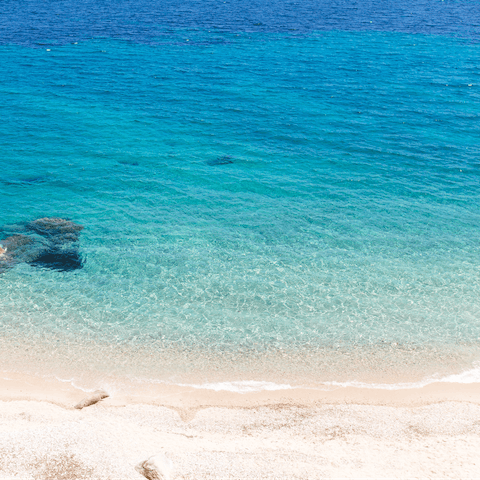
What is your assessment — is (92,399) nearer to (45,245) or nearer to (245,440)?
(245,440)

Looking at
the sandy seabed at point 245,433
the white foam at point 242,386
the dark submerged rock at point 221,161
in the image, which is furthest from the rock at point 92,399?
the dark submerged rock at point 221,161

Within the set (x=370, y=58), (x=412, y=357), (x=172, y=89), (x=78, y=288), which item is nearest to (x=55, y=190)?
(x=78, y=288)

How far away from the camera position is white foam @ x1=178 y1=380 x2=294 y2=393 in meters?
18.7

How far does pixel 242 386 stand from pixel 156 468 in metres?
5.28

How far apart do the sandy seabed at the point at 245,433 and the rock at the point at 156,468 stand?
0.22 metres

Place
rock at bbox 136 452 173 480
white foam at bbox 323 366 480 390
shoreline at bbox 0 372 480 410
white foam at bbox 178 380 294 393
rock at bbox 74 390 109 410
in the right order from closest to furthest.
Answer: rock at bbox 136 452 173 480 → rock at bbox 74 390 109 410 → shoreline at bbox 0 372 480 410 → white foam at bbox 178 380 294 393 → white foam at bbox 323 366 480 390

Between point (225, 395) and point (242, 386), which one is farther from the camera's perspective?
point (242, 386)

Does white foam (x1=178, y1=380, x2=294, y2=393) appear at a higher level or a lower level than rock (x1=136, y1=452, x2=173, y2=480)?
lower

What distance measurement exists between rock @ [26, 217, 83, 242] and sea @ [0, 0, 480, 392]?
0.14m

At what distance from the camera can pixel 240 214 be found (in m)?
30.2

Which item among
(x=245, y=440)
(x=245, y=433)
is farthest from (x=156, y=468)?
(x=245, y=433)

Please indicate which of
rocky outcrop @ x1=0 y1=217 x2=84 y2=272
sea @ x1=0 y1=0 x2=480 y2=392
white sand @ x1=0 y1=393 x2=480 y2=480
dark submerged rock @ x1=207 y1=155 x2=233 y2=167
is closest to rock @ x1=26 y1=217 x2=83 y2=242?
rocky outcrop @ x1=0 y1=217 x2=84 y2=272

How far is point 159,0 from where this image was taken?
85125mm

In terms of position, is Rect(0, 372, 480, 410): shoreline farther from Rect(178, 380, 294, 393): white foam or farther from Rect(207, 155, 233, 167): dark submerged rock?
Rect(207, 155, 233, 167): dark submerged rock
